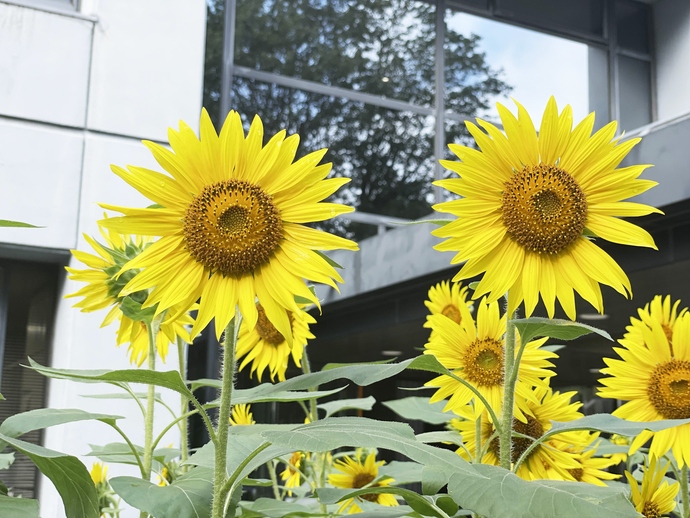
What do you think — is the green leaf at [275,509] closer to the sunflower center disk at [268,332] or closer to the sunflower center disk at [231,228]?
the sunflower center disk at [231,228]

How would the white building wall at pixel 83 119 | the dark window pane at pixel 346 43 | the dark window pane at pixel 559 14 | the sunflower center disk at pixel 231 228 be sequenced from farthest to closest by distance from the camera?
the dark window pane at pixel 559 14 < the dark window pane at pixel 346 43 < the white building wall at pixel 83 119 < the sunflower center disk at pixel 231 228

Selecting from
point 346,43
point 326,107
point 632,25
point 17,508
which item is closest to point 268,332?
point 17,508

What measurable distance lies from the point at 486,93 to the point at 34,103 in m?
4.00

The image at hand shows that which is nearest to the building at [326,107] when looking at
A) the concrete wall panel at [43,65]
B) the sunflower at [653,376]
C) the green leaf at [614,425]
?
the concrete wall panel at [43,65]

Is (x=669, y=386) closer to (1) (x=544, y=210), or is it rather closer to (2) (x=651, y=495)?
(2) (x=651, y=495)

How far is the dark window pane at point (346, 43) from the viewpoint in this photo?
266 inches

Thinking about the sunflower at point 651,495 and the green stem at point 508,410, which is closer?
the green stem at point 508,410

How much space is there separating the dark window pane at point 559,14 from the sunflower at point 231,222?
743 centimetres

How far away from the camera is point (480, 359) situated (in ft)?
4.00

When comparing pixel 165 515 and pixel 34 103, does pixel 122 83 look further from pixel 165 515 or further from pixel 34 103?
pixel 165 515

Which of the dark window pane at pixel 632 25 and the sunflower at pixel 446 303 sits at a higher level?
the dark window pane at pixel 632 25

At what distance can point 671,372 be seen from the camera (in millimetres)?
1229

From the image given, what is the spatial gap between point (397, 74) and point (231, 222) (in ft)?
21.9

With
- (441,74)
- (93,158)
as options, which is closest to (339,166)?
(441,74)
